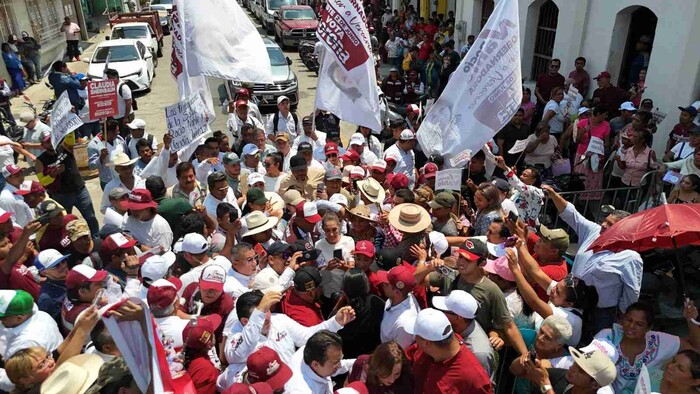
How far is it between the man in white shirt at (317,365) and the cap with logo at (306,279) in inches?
26.8

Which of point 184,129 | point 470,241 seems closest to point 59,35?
point 184,129

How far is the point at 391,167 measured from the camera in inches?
274

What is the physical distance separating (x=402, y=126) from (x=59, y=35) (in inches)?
895

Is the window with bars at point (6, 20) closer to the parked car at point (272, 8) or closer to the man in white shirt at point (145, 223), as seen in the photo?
the parked car at point (272, 8)

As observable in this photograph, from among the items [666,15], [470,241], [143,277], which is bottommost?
[143,277]

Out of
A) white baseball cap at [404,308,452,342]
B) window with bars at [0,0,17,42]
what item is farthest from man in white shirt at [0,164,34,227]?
window with bars at [0,0,17,42]

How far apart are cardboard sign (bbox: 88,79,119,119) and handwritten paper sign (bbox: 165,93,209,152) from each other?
1950mm

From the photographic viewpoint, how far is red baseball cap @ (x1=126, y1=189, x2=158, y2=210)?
16.0 feet

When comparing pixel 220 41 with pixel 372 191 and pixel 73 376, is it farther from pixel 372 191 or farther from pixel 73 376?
pixel 73 376

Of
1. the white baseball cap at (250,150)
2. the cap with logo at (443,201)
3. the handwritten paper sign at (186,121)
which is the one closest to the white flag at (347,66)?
the white baseball cap at (250,150)

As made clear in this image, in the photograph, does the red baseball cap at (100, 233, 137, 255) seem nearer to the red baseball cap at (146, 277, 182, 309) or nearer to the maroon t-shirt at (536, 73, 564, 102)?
the red baseball cap at (146, 277, 182, 309)

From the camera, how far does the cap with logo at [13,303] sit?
327 centimetres

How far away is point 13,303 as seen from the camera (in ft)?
10.8

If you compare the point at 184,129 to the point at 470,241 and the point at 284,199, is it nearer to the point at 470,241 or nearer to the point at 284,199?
the point at 284,199
